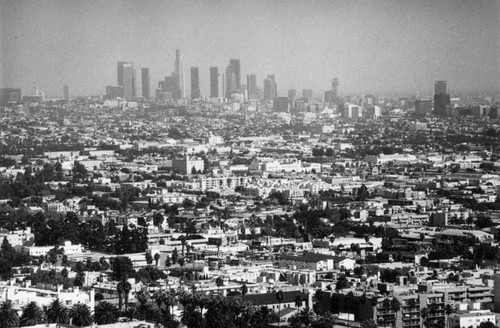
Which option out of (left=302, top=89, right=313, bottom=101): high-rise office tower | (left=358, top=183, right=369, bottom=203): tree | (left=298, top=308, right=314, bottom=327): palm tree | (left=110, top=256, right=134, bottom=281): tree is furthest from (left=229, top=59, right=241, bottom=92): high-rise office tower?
(left=298, top=308, right=314, bottom=327): palm tree

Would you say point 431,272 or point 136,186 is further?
point 136,186

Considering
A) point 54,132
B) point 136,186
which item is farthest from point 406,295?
point 54,132

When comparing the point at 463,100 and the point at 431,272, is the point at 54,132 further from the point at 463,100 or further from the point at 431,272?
the point at 431,272

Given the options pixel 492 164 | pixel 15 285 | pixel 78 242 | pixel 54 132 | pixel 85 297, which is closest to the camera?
pixel 85 297

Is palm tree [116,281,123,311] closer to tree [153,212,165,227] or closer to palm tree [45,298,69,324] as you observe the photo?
palm tree [45,298,69,324]

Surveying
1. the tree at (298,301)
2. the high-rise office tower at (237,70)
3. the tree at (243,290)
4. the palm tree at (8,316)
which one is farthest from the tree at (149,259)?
the high-rise office tower at (237,70)

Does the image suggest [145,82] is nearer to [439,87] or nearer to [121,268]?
[439,87]

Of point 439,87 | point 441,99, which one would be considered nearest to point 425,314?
point 439,87

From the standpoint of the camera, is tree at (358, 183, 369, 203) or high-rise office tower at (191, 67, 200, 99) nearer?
tree at (358, 183, 369, 203)
